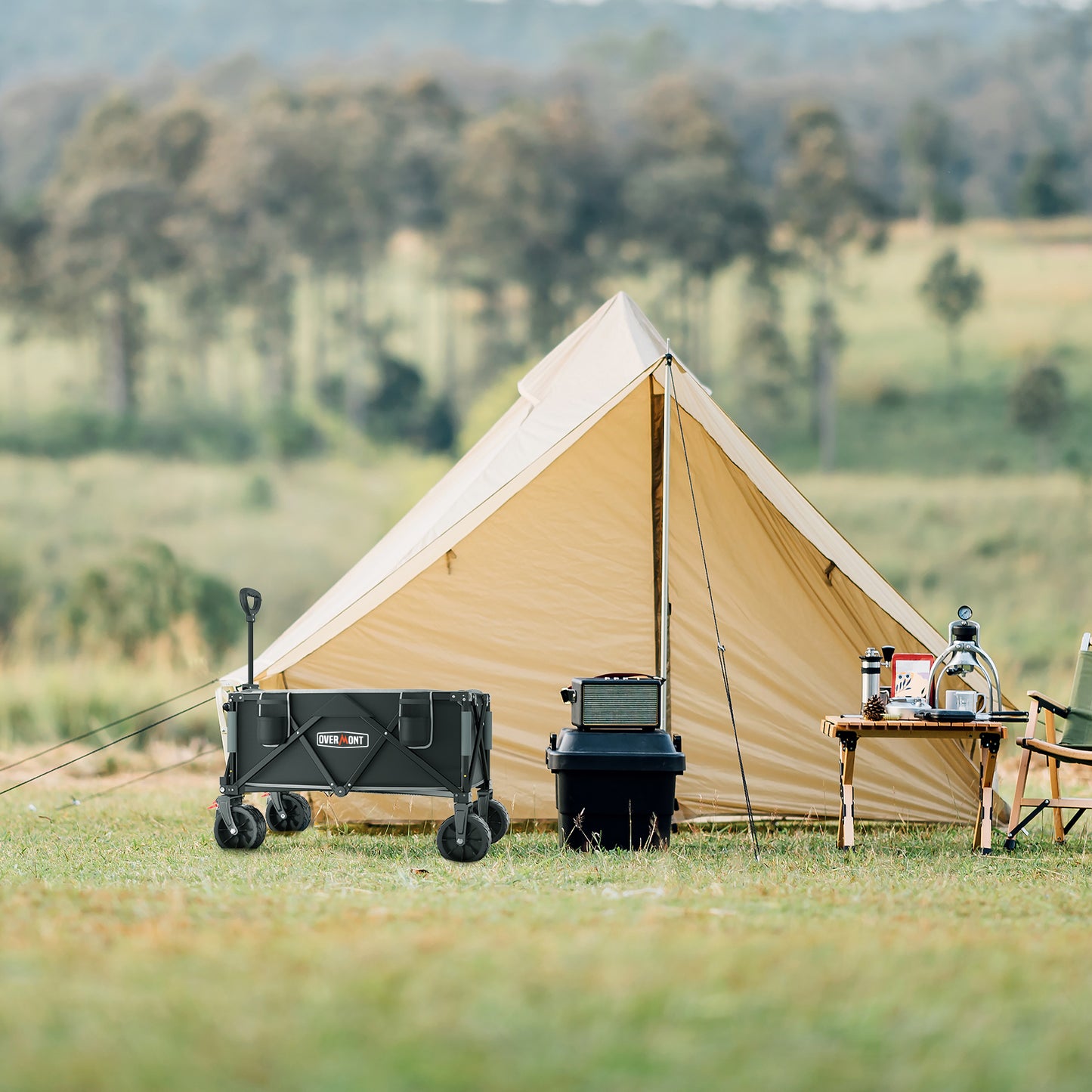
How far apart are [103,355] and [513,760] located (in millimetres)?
25806

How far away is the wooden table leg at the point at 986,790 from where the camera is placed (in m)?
4.56

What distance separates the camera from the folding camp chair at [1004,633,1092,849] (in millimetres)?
4625

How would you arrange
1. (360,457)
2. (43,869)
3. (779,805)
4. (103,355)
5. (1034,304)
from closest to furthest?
(43,869) → (779,805) → (360,457) → (103,355) → (1034,304)

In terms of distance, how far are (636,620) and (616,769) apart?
1.06m

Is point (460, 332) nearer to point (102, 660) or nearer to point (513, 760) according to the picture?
point (102, 660)

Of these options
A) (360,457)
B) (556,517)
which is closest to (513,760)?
(556,517)

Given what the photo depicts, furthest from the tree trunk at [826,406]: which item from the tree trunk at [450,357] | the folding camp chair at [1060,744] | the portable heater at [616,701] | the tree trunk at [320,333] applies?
the portable heater at [616,701]

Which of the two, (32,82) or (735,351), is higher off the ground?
(32,82)

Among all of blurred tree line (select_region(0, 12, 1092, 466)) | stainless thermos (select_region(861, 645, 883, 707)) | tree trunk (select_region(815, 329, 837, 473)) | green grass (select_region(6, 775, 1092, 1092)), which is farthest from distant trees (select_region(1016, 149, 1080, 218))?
green grass (select_region(6, 775, 1092, 1092))

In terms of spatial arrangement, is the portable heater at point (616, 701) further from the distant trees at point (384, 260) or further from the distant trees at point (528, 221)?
the distant trees at point (528, 221)

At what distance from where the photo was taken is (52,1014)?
226cm

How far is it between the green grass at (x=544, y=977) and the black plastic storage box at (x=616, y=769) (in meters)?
0.32

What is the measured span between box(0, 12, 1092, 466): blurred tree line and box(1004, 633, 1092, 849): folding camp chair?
22542mm

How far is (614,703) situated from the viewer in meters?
4.55
